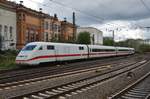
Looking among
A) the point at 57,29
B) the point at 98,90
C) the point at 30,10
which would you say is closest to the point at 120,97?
the point at 98,90

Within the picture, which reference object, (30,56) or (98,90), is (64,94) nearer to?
(98,90)

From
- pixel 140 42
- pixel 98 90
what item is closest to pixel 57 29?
pixel 98 90

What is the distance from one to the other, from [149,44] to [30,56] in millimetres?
136927

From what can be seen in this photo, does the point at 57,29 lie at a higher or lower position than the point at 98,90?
higher

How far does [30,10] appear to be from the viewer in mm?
66938

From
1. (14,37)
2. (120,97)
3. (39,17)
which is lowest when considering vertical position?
(120,97)

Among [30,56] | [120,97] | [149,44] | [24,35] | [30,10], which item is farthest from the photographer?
[149,44]

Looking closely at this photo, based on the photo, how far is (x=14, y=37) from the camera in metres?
60.9

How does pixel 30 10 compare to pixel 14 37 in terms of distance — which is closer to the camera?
pixel 14 37

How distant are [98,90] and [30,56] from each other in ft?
55.8

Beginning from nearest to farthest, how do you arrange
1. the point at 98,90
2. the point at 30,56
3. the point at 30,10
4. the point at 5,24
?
the point at 98,90 → the point at 30,56 → the point at 5,24 → the point at 30,10

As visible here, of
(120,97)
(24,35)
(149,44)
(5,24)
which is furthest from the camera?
(149,44)

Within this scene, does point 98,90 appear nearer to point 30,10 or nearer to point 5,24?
point 5,24

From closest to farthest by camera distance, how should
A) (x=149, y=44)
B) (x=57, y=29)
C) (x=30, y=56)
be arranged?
(x=30, y=56)
(x=57, y=29)
(x=149, y=44)
